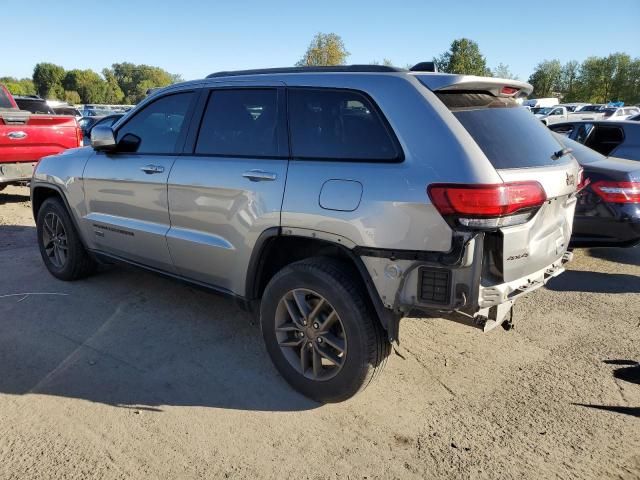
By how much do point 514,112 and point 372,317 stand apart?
151 centimetres

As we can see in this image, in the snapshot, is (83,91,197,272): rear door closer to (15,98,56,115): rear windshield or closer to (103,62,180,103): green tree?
(15,98,56,115): rear windshield

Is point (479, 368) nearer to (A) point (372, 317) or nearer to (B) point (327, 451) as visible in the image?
(A) point (372, 317)

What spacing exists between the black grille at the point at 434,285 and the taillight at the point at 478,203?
0.84ft

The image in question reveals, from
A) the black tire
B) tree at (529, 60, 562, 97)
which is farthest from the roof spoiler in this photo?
tree at (529, 60, 562, 97)

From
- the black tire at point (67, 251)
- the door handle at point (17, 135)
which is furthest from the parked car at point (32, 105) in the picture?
the black tire at point (67, 251)

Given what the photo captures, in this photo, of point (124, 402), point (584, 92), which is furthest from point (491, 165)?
point (584, 92)

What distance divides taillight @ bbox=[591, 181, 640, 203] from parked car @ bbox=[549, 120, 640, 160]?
200 centimetres

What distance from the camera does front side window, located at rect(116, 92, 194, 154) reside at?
3.83 metres

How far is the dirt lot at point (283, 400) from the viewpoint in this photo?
255cm

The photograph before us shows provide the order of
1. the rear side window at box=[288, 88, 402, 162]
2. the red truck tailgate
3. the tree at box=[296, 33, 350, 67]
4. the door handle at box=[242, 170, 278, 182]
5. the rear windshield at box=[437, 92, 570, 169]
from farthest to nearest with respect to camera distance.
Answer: the tree at box=[296, 33, 350, 67]
the red truck tailgate
the door handle at box=[242, 170, 278, 182]
the rear side window at box=[288, 88, 402, 162]
the rear windshield at box=[437, 92, 570, 169]

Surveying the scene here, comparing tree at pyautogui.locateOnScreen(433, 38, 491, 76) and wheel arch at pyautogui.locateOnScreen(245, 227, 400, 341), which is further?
tree at pyautogui.locateOnScreen(433, 38, 491, 76)

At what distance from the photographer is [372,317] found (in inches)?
110

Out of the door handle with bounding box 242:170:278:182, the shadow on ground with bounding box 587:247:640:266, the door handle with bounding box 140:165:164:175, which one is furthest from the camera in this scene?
the shadow on ground with bounding box 587:247:640:266

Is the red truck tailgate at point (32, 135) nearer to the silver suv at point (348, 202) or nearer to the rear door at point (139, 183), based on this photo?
the rear door at point (139, 183)
